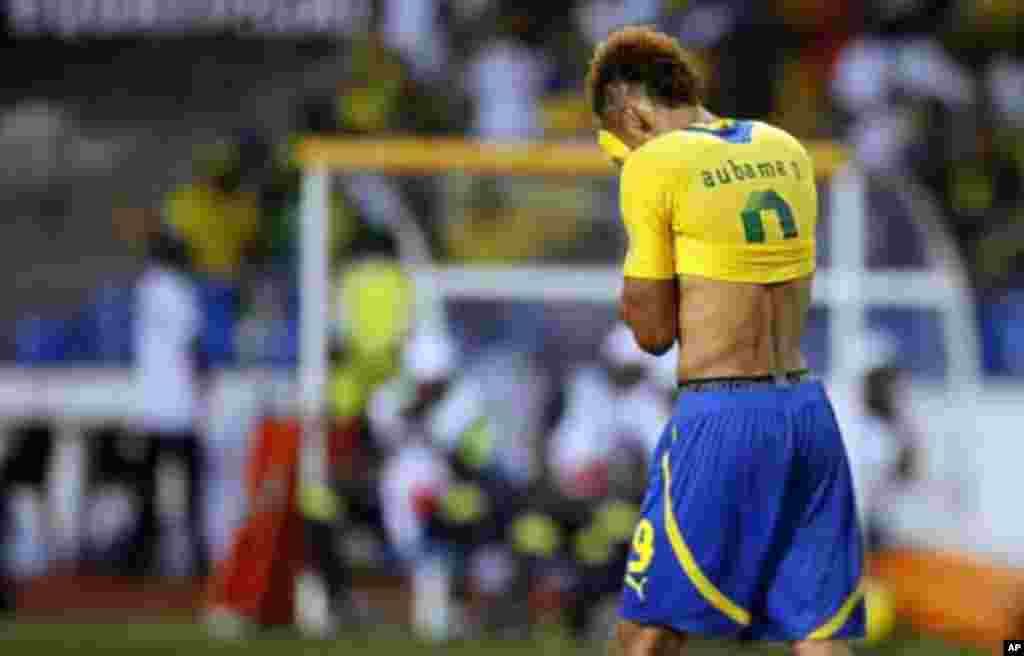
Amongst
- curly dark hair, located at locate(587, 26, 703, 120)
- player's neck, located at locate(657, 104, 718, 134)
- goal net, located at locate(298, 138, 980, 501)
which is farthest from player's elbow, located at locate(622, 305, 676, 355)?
goal net, located at locate(298, 138, 980, 501)

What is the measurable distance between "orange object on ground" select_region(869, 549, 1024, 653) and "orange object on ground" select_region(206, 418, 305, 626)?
118 inches

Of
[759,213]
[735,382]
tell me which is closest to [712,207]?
[759,213]

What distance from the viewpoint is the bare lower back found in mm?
6191

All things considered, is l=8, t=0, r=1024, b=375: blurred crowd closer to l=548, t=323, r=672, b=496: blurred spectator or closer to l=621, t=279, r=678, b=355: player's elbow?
l=548, t=323, r=672, b=496: blurred spectator

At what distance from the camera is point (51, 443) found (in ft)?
49.8

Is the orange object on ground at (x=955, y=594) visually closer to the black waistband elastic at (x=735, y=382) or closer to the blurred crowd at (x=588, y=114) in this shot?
the blurred crowd at (x=588, y=114)

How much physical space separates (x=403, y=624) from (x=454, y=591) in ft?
1.04

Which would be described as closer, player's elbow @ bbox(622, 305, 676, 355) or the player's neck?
player's elbow @ bbox(622, 305, 676, 355)

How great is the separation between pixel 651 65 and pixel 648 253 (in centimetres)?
58

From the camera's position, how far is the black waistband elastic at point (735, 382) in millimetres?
6188

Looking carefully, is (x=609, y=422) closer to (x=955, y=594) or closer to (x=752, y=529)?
(x=955, y=594)

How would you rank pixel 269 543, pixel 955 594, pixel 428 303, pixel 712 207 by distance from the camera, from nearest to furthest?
pixel 712 207
pixel 955 594
pixel 269 543
pixel 428 303

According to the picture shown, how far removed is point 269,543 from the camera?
1195 centimetres

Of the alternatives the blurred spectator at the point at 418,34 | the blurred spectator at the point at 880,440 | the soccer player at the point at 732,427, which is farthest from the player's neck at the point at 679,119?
the blurred spectator at the point at 418,34
